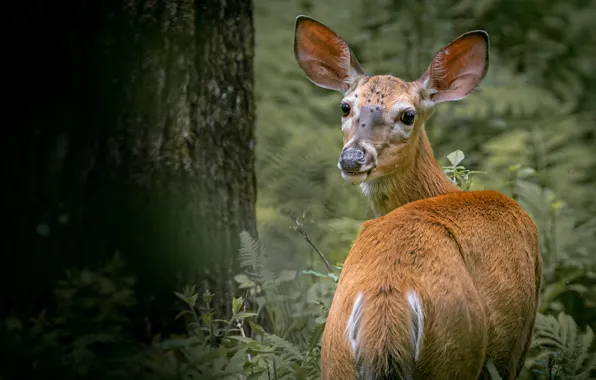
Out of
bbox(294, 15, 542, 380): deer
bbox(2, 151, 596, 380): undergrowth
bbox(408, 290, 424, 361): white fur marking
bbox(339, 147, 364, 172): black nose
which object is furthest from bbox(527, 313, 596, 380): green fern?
bbox(408, 290, 424, 361): white fur marking

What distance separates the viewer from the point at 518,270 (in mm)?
3436

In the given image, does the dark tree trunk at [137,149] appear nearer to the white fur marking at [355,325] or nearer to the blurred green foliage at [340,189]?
the blurred green foliage at [340,189]

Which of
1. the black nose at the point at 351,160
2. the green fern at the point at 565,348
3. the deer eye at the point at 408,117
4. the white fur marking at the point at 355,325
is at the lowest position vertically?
the green fern at the point at 565,348

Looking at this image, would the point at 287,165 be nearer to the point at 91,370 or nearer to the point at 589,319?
the point at 589,319

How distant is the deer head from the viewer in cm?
376

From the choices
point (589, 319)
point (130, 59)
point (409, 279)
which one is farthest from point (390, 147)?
point (589, 319)

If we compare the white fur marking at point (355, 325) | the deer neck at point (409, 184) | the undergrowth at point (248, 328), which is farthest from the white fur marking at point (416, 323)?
the deer neck at point (409, 184)

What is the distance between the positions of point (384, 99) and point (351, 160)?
1.41 feet

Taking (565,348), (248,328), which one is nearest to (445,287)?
(565,348)

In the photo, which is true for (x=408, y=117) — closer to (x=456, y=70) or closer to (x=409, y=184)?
(x=409, y=184)

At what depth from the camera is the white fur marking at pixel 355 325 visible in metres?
2.87

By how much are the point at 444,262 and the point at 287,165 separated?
3632mm

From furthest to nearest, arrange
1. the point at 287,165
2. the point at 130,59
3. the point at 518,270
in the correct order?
the point at 287,165 < the point at 130,59 < the point at 518,270

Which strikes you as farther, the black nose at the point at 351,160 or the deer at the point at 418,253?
the black nose at the point at 351,160
